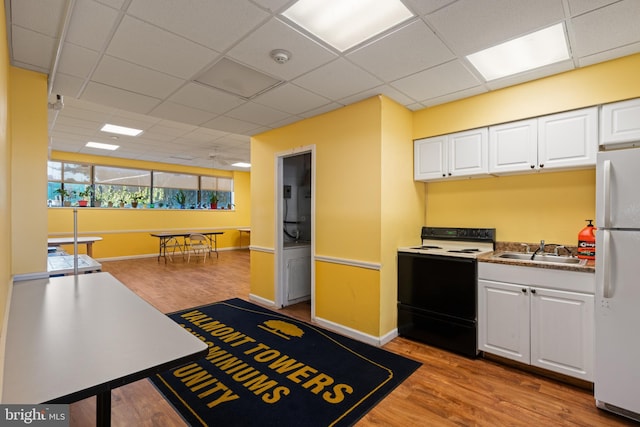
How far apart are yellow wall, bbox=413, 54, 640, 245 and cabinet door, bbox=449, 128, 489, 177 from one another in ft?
0.32

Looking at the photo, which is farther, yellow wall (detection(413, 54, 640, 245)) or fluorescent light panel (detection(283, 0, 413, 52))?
yellow wall (detection(413, 54, 640, 245))

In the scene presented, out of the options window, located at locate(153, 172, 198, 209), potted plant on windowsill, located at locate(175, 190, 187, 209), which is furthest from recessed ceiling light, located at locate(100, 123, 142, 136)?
potted plant on windowsill, located at locate(175, 190, 187, 209)

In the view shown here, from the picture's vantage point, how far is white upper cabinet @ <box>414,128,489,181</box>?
3.00 meters

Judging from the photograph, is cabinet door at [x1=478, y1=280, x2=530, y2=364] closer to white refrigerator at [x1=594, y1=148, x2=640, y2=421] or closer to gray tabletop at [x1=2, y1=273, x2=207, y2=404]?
white refrigerator at [x1=594, y1=148, x2=640, y2=421]

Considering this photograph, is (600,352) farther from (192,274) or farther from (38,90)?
(192,274)

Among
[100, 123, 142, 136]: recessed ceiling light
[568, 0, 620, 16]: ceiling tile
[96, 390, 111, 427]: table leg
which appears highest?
[100, 123, 142, 136]: recessed ceiling light

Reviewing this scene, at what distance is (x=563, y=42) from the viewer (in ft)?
6.98

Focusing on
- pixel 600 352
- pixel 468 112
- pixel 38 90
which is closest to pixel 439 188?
pixel 468 112

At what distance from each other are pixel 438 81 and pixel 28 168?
3566mm

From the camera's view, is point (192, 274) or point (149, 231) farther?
point (149, 231)

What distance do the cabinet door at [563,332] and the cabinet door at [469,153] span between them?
1.24 metres

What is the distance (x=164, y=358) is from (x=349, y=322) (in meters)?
2.43

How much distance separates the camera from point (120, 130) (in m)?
5.06

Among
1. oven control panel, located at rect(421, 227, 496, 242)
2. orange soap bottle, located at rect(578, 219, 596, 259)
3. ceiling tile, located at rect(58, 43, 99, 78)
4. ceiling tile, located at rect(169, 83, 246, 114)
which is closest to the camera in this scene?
ceiling tile, located at rect(58, 43, 99, 78)
